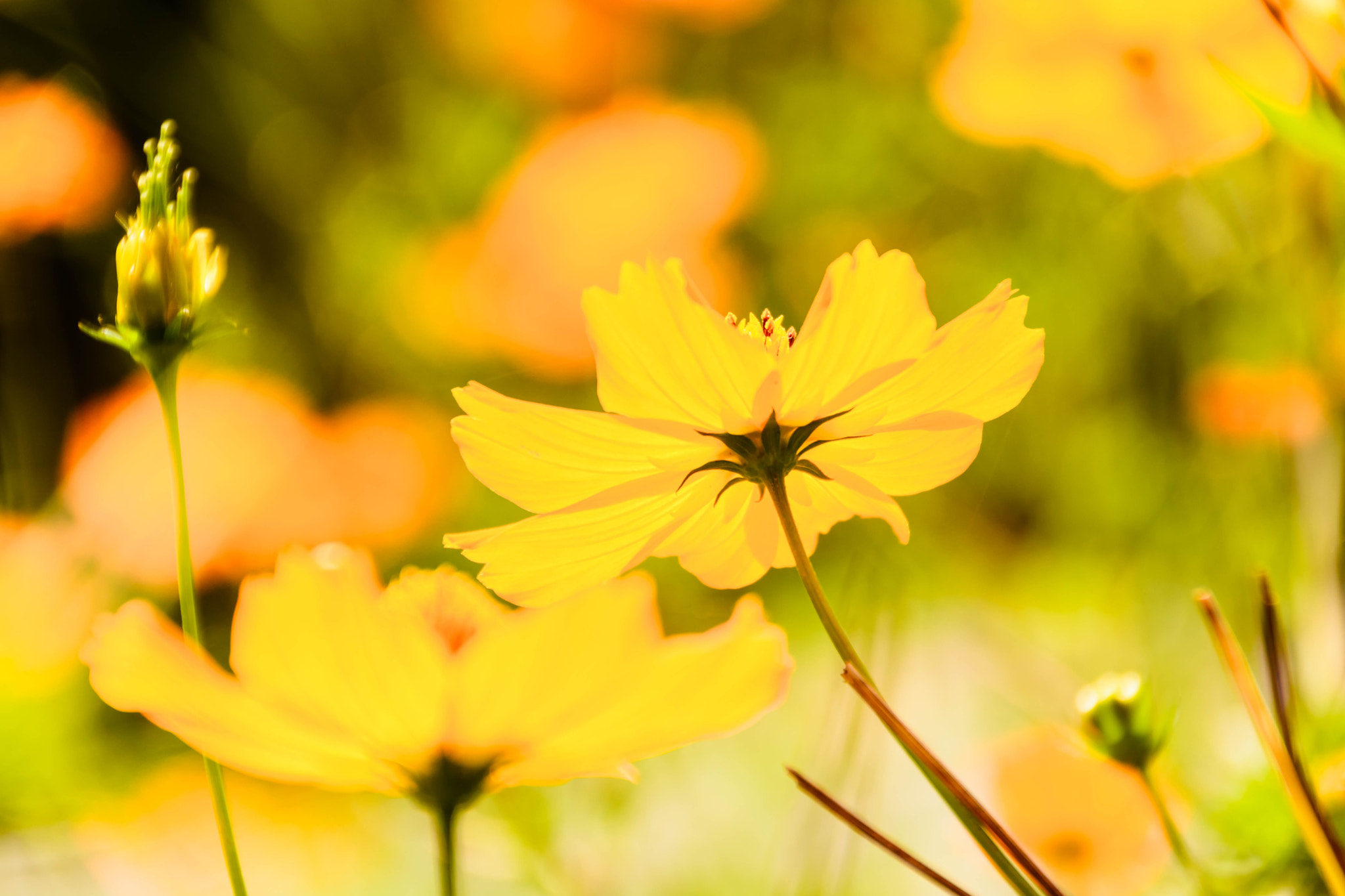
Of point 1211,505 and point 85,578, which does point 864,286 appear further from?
point 85,578

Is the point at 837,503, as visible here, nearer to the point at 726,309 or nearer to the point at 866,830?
the point at 866,830

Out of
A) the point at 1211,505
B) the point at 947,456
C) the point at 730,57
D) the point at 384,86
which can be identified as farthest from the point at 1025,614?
the point at 384,86

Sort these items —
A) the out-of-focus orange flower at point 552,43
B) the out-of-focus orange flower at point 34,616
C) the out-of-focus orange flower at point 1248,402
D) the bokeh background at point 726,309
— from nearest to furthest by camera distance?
the bokeh background at point 726,309
the out-of-focus orange flower at point 1248,402
the out-of-focus orange flower at point 34,616
the out-of-focus orange flower at point 552,43

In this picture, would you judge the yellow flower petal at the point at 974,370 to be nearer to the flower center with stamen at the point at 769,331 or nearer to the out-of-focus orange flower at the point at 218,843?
the flower center with stamen at the point at 769,331

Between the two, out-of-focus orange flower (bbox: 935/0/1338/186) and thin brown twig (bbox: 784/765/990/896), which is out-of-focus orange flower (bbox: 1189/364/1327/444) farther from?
thin brown twig (bbox: 784/765/990/896)

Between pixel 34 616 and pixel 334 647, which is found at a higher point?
pixel 34 616

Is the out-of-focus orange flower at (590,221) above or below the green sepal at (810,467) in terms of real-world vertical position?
above

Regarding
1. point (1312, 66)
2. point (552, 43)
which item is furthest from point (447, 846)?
point (552, 43)

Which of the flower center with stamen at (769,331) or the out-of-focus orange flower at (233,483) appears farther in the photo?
the out-of-focus orange flower at (233,483)

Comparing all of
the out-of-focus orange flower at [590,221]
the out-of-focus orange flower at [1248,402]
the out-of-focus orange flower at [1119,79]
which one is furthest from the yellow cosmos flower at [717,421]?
the out-of-focus orange flower at [590,221]
